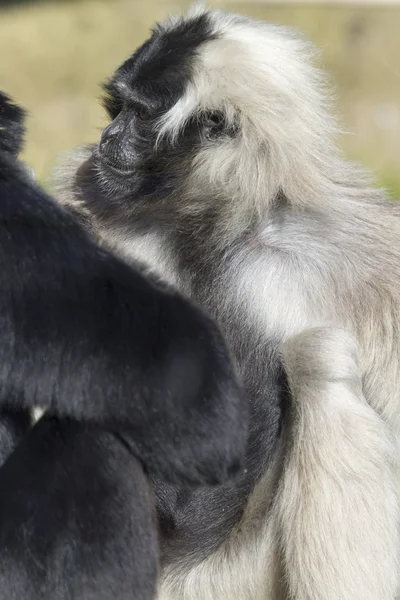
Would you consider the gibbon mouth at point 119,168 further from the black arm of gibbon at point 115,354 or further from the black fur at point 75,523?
the black fur at point 75,523

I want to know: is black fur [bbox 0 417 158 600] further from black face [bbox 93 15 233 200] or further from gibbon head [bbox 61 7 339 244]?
black face [bbox 93 15 233 200]

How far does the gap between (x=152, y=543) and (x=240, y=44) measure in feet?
7.90

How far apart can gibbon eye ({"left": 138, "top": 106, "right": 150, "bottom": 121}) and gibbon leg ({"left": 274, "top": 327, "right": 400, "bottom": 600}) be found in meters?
1.41

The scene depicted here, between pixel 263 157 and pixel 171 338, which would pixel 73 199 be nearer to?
pixel 263 157

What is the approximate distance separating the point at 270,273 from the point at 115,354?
5.18ft

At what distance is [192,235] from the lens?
4320 mm

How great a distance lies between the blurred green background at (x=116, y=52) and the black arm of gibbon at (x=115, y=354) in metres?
8.95

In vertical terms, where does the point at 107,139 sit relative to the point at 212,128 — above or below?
below

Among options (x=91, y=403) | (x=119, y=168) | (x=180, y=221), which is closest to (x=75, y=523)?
(x=91, y=403)

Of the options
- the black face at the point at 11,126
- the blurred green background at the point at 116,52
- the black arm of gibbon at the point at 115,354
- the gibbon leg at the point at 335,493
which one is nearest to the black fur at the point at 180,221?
the gibbon leg at the point at 335,493

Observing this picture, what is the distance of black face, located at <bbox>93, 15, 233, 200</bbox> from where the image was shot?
4.44m

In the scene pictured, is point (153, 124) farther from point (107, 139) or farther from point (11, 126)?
point (11, 126)

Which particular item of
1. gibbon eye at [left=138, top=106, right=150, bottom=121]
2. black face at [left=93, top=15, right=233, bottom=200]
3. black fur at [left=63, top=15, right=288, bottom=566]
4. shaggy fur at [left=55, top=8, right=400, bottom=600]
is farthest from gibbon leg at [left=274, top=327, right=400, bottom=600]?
gibbon eye at [left=138, top=106, right=150, bottom=121]

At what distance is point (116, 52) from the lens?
1355 cm
